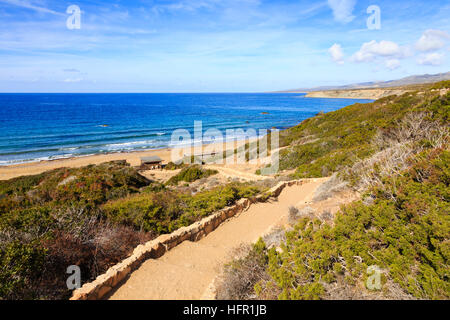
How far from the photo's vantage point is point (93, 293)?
13.0ft

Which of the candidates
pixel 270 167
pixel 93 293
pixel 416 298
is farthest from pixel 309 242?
pixel 270 167

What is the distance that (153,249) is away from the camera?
5.41 m

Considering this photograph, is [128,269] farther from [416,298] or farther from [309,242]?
[416,298]

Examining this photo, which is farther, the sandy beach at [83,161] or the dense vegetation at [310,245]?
the sandy beach at [83,161]

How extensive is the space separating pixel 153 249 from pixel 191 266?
0.93 metres

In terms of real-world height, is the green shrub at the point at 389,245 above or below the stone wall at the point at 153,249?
above

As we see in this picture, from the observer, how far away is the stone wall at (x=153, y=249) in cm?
403

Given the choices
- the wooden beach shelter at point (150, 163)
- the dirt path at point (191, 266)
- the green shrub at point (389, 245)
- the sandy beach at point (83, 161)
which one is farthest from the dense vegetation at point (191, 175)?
the green shrub at point (389, 245)

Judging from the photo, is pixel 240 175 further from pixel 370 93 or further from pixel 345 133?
pixel 370 93

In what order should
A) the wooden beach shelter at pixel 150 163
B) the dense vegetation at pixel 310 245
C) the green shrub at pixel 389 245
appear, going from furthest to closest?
the wooden beach shelter at pixel 150 163 < the dense vegetation at pixel 310 245 < the green shrub at pixel 389 245

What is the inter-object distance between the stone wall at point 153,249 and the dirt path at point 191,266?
136 mm

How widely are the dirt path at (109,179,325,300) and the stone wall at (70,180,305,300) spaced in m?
0.14

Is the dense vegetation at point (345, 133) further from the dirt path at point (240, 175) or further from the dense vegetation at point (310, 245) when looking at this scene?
the dense vegetation at point (310, 245)

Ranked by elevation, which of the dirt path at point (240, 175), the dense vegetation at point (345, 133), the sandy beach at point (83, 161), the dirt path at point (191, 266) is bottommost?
the sandy beach at point (83, 161)
